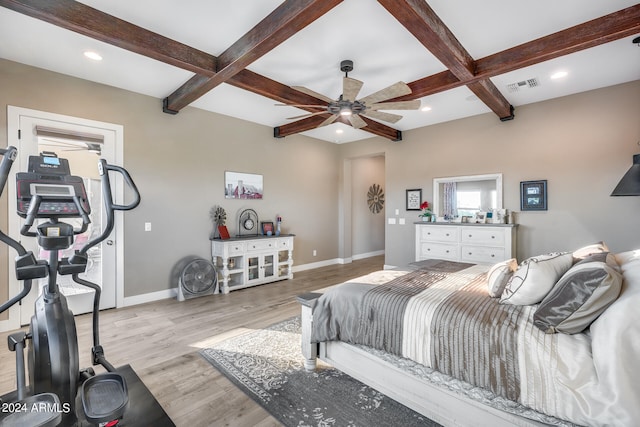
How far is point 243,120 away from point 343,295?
393 centimetres

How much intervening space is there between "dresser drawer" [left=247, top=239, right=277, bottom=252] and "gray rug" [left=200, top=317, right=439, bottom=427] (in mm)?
2055

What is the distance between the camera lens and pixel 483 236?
451cm

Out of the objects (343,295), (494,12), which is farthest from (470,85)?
(343,295)

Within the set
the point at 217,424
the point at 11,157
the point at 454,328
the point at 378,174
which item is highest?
the point at 378,174

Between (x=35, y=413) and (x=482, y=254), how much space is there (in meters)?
4.94

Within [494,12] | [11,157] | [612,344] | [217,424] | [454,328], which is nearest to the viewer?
[612,344]

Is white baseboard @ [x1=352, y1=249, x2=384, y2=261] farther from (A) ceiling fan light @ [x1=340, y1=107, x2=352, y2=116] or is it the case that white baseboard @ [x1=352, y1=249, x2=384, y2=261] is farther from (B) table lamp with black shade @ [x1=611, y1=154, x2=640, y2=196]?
(B) table lamp with black shade @ [x1=611, y1=154, x2=640, y2=196]

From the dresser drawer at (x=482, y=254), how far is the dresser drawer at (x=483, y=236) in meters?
0.08

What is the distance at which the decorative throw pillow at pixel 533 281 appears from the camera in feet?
5.82

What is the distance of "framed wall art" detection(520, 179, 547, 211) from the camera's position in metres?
4.29

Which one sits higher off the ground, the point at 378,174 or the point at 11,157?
the point at 378,174

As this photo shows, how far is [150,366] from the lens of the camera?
246 cm

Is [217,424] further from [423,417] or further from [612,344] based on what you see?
[612,344]

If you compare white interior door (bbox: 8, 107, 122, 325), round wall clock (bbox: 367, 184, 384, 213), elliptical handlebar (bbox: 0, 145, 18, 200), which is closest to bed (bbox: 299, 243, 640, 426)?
elliptical handlebar (bbox: 0, 145, 18, 200)
